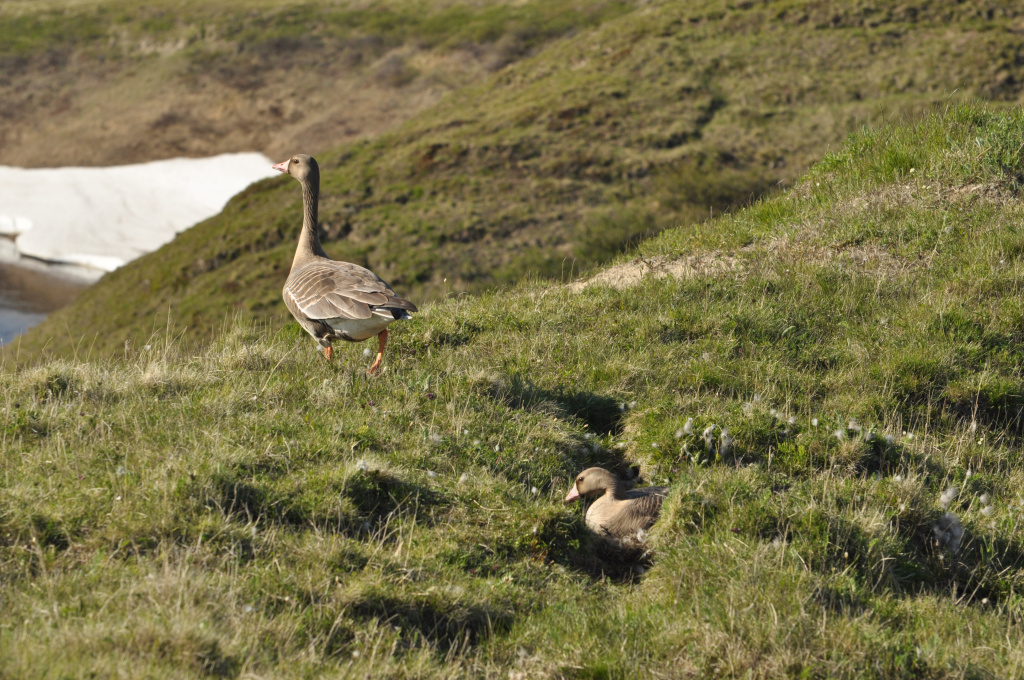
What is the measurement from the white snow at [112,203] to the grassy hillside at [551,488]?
35941 mm

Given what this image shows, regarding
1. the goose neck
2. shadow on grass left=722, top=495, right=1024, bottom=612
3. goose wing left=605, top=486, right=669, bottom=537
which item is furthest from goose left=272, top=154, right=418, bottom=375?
shadow on grass left=722, top=495, right=1024, bottom=612

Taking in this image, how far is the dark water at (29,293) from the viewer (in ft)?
104

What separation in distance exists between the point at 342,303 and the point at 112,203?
43.3 m

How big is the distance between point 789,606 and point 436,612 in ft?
6.33

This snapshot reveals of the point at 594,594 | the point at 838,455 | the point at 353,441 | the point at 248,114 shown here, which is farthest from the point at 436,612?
the point at 248,114

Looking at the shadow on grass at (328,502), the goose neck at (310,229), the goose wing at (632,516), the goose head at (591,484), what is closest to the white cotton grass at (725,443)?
the goose wing at (632,516)

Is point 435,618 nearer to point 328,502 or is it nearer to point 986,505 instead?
point 328,502

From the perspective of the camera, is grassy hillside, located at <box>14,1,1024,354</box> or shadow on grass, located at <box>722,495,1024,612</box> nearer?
shadow on grass, located at <box>722,495,1024,612</box>

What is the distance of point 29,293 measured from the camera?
3572 centimetres

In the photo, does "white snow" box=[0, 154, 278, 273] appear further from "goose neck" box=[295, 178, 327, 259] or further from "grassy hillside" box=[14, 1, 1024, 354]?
"goose neck" box=[295, 178, 327, 259]

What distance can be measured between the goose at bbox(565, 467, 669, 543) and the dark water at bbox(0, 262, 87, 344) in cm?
2952

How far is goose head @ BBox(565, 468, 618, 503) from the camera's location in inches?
230

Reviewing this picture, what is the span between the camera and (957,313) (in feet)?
26.3

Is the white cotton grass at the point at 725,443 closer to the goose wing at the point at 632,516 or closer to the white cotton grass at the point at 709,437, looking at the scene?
the white cotton grass at the point at 709,437
